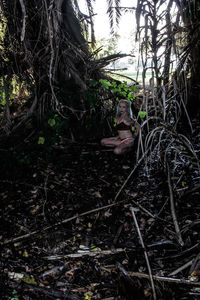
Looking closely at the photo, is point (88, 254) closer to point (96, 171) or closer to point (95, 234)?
point (95, 234)

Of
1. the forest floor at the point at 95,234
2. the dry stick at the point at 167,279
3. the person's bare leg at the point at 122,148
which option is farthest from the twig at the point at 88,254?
the person's bare leg at the point at 122,148

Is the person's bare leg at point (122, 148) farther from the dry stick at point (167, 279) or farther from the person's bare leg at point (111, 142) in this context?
the dry stick at point (167, 279)

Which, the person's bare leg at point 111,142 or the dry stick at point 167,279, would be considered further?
the person's bare leg at point 111,142

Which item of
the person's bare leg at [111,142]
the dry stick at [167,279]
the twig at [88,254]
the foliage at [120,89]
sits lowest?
the twig at [88,254]

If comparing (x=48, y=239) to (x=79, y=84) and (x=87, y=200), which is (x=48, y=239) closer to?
(x=87, y=200)

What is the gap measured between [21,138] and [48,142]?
1.77ft

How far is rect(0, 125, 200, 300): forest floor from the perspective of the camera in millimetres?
1503

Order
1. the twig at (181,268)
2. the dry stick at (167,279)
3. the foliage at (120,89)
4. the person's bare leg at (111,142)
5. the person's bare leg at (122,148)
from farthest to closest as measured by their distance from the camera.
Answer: the foliage at (120,89) < the person's bare leg at (111,142) < the person's bare leg at (122,148) < the twig at (181,268) < the dry stick at (167,279)

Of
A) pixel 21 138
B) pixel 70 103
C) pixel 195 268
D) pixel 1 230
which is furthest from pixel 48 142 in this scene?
pixel 195 268

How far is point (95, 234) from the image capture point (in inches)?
80.1

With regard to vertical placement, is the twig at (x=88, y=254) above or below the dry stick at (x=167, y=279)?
below

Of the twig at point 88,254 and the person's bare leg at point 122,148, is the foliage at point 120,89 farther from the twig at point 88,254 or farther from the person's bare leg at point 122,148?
the twig at point 88,254

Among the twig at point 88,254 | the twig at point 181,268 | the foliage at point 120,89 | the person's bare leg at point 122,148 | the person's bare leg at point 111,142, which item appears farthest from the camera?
the foliage at point 120,89

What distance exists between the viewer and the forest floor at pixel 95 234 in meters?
1.50
